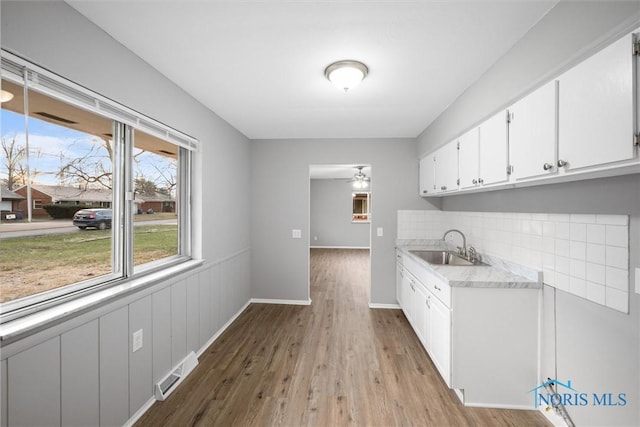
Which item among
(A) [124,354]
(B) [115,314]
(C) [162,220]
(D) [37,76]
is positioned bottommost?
(A) [124,354]

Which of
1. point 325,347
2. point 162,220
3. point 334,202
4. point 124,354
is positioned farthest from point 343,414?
point 334,202

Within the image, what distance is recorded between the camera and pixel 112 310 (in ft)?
5.56

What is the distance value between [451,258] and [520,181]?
1711mm

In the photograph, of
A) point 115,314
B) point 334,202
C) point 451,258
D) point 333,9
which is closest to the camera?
point 333,9

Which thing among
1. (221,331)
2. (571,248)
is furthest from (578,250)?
(221,331)

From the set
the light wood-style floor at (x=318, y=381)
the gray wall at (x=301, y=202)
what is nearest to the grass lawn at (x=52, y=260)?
the light wood-style floor at (x=318, y=381)

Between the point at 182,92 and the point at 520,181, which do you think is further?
the point at 182,92

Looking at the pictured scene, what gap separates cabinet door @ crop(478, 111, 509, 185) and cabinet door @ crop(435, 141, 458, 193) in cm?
49

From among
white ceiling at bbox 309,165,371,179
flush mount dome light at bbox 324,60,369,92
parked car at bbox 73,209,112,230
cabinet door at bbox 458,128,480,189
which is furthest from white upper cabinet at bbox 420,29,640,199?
white ceiling at bbox 309,165,371,179

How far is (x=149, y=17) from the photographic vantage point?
61.2 inches

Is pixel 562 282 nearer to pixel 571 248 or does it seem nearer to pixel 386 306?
pixel 571 248

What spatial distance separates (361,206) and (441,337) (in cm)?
765

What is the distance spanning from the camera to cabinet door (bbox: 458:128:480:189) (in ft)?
7.68

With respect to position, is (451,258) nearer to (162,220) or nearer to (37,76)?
(162,220)
